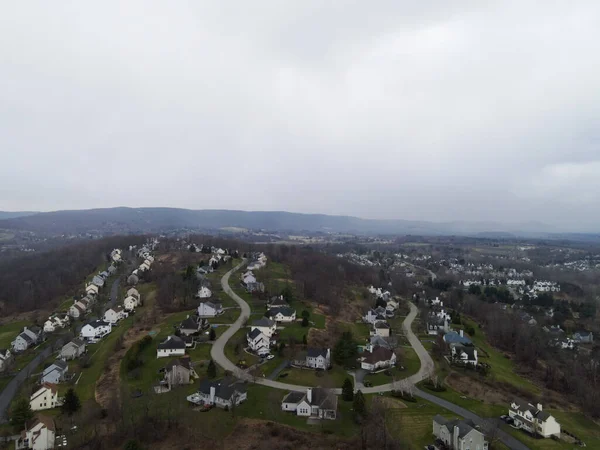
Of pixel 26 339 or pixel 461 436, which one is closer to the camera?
pixel 461 436

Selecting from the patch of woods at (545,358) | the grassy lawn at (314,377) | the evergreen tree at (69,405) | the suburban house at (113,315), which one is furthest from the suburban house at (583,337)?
the suburban house at (113,315)

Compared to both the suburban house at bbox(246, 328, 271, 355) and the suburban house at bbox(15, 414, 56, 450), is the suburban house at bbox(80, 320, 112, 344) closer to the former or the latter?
the suburban house at bbox(246, 328, 271, 355)

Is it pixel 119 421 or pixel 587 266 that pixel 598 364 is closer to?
pixel 119 421

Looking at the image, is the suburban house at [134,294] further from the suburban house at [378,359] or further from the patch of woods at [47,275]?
the suburban house at [378,359]

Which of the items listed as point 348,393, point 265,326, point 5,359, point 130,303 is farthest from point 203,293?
point 348,393

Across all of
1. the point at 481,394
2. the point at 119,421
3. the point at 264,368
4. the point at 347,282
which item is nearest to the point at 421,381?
the point at 481,394

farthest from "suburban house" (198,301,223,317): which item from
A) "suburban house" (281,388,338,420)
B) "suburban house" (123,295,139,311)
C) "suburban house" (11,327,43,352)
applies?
"suburban house" (281,388,338,420)

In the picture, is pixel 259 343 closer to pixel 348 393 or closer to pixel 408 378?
pixel 348 393

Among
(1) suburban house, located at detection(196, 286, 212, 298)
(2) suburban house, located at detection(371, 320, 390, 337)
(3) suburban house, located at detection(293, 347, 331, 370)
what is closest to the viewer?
(3) suburban house, located at detection(293, 347, 331, 370)
